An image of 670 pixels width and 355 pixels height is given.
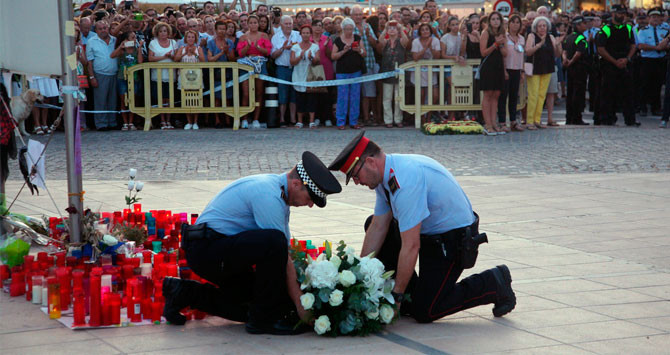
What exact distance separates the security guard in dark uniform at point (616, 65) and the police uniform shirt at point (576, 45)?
29 cm

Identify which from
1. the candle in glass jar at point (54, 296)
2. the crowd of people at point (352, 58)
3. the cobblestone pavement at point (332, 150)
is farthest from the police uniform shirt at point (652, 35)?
A: the candle in glass jar at point (54, 296)

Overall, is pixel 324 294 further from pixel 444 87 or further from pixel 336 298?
pixel 444 87

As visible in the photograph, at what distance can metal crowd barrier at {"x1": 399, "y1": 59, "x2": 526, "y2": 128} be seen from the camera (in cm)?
1629

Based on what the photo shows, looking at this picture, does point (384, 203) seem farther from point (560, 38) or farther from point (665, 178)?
point (560, 38)

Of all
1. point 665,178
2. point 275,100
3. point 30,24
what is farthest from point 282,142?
point 30,24

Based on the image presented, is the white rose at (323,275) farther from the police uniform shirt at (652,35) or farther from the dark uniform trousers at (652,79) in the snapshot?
the dark uniform trousers at (652,79)

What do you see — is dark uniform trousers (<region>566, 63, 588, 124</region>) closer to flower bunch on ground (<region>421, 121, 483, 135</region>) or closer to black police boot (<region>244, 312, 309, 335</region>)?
flower bunch on ground (<region>421, 121, 483, 135</region>)

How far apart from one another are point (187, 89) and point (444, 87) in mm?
4696

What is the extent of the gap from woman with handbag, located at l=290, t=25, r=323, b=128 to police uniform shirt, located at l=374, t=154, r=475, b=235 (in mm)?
11189

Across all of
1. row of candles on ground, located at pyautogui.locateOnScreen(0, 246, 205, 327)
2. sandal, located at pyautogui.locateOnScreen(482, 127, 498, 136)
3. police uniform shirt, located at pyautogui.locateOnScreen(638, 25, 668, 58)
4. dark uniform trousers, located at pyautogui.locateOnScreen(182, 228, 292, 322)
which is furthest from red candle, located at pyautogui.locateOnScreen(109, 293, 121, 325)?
police uniform shirt, located at pyautogui.locateOnScreen(638, 25, 668, 58)

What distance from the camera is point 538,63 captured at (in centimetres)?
1587

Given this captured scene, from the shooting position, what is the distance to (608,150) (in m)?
13.6

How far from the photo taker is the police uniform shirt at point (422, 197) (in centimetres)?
503

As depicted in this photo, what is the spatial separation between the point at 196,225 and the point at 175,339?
2.15ft
